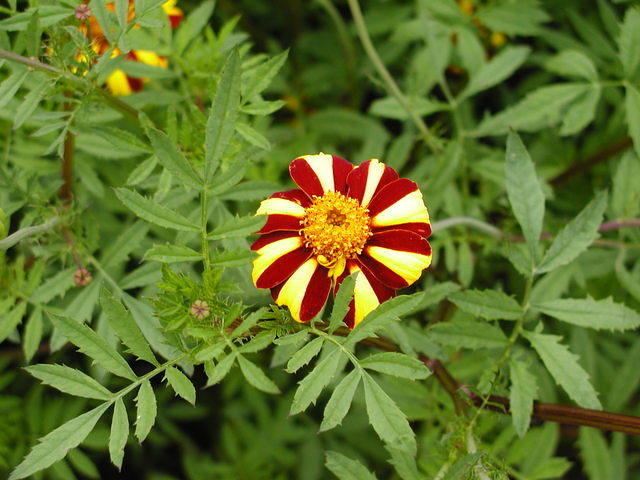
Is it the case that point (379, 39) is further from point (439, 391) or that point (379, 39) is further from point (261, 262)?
point (261, 262)

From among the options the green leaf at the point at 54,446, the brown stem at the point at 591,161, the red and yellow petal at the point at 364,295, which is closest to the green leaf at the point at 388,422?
the red and yellow petal at the point at 364,295

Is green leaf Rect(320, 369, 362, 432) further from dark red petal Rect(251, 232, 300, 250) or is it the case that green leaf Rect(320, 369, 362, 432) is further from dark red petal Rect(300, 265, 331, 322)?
dark red petal Rect(251, 232, 300, 250)

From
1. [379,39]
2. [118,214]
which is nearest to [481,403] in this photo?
[118,214]

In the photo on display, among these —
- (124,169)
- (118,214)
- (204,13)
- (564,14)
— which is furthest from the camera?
Result: (564,14)

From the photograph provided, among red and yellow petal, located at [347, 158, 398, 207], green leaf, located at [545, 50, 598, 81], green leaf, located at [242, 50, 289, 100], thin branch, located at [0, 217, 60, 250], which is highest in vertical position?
green leaf, located at [545, 50, 598, 81]

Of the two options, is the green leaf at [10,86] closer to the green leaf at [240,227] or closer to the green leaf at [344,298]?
the green leaf at [240,227]

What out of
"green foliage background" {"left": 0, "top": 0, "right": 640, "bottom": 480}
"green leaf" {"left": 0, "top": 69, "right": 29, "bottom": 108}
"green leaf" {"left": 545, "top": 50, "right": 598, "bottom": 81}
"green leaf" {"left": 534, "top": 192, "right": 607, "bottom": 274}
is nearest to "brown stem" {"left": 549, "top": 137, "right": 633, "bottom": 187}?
"green foliage background" {"left": 0, "top": 0, "right": 640, "bottom": 480}

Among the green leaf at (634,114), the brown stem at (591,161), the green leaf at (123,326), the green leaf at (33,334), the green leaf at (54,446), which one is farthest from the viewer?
the brown stem at (591,161)
